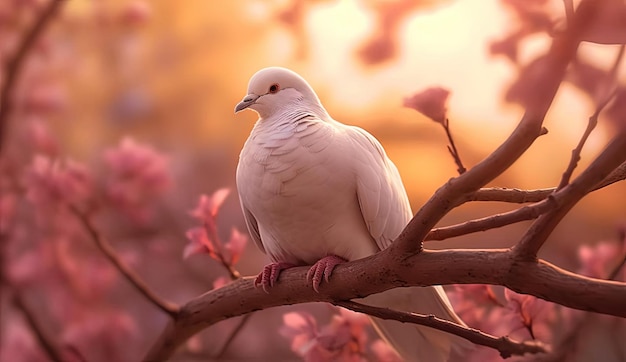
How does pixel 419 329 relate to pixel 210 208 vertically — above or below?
below

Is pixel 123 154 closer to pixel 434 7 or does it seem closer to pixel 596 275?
pixel 434 7

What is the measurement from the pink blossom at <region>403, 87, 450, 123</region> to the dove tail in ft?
0.65

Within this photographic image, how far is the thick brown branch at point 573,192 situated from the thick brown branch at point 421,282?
1 centimetres

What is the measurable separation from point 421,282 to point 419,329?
0.70 ft

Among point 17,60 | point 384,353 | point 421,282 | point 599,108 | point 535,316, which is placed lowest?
point 384,353

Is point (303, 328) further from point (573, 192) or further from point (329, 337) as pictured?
point (573, 192)

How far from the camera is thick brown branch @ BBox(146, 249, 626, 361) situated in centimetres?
41

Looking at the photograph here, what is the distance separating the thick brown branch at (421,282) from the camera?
41cm

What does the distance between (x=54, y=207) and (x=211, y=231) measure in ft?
1.41

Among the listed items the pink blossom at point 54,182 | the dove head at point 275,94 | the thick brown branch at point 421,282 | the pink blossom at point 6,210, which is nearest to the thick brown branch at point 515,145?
the thick brown branch at point 421,282

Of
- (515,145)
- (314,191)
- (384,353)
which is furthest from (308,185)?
(384,353)

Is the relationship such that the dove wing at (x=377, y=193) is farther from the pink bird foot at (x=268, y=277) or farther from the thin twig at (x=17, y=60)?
the thin twig at (x=17, y=60)

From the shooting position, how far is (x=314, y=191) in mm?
585

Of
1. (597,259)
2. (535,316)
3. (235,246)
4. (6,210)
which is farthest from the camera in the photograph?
(6,210)
